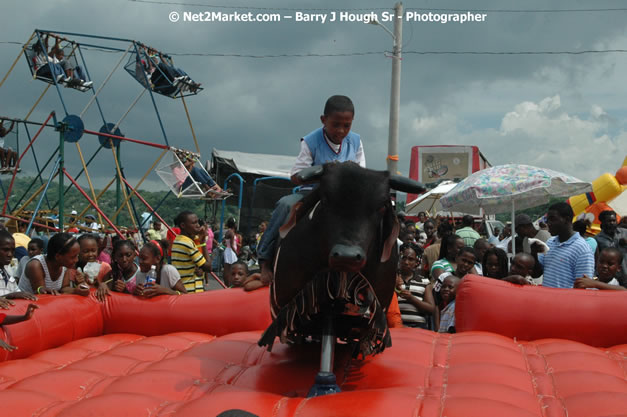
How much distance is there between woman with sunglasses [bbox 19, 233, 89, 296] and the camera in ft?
16.1

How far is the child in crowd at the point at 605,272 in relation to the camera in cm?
482

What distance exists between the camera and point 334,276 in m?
2.85

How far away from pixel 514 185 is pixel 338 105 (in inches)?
154

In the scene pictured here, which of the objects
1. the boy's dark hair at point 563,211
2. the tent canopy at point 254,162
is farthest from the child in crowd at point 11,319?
the tent canopy at point 254,162

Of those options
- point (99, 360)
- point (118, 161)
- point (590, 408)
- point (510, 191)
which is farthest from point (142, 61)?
point (590, 408)

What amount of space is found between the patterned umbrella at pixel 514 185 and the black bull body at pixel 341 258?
3960 mm

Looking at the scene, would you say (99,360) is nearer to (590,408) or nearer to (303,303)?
(303,303)

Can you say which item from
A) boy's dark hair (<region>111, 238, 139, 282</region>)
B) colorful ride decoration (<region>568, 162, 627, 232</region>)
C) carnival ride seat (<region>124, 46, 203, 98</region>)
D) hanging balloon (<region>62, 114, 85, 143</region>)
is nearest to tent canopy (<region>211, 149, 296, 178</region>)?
carnival ride seat (<region>124, 46, 203, 98</region>)

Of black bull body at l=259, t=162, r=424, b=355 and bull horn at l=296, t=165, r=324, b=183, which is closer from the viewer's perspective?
black bull body at l=259, t=162, r=424, b=355

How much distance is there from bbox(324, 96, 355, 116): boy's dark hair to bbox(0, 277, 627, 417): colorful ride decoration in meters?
1.46

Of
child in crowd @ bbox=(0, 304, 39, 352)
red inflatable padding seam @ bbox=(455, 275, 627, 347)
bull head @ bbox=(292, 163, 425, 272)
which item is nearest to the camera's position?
bull head @ bbox=(292, 163, 425, 272)

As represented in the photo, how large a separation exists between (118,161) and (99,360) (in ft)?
26.4

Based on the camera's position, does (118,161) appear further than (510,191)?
Yes

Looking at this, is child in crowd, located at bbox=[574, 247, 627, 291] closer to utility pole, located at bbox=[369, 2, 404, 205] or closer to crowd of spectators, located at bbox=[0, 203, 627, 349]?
crowd of spectators, located at bbox=[0, 203, 627, 349]
